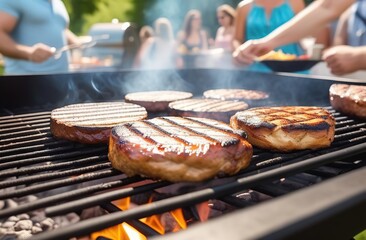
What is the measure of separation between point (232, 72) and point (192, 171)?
2.78m

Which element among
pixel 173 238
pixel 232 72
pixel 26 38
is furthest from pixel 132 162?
pixel 26 38

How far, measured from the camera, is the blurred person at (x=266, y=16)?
5539mm

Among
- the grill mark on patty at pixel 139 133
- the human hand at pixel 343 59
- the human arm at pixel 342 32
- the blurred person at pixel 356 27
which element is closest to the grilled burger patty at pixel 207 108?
the grill mark on patty at pixel 139 133

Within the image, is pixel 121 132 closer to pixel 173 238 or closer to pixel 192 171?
pixel 192 171

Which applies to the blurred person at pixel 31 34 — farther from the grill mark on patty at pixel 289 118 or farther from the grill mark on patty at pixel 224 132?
the grill mark on patty at pixel 289 118

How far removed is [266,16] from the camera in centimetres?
563

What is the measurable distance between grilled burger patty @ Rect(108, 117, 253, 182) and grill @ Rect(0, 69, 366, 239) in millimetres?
66

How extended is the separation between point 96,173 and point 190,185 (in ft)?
1.54

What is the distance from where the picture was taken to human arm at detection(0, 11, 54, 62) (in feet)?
13.6

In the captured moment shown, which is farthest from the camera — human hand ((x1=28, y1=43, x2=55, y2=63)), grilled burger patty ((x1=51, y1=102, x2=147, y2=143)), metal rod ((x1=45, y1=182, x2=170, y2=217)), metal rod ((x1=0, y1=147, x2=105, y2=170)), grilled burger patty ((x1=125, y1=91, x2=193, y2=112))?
human hand ((x1=28, y1=43, x2=55, y2=63))

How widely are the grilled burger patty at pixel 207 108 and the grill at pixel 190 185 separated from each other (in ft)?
1.81

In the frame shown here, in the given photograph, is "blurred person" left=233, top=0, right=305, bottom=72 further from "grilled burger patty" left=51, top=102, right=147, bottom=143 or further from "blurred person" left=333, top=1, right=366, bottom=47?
"grilled burger patty" left=51, top=102, right=147, bottom=143

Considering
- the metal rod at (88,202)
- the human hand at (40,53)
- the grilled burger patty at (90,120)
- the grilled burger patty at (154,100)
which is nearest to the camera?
the metal rod at (88,202)

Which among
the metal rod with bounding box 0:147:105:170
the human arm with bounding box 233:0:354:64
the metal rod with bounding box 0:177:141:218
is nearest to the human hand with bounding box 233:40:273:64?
the human arm with bounding box 233:0:354:64
